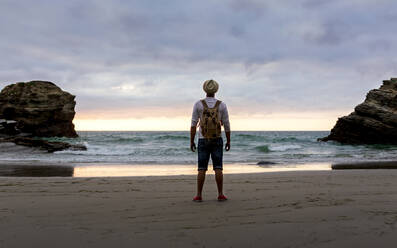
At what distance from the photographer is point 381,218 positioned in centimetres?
385

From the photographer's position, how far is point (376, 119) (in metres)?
30.2

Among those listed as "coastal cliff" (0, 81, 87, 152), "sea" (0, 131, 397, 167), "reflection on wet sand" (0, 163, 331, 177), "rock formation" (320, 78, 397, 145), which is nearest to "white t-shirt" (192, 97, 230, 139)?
"reflection on wet sand" (0, 163, 331, 177)

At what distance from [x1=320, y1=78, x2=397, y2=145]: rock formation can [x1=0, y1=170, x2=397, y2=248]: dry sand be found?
2671 centimetres

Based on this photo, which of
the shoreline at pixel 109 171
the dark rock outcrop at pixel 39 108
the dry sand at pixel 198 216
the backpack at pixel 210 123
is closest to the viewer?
the dry sand at pixel 198 216

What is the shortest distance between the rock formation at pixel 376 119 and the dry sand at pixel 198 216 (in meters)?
26.7

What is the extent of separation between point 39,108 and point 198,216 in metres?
41.6

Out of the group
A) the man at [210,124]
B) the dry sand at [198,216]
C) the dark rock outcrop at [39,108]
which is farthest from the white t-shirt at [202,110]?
the dark rock outcrop at [39,108]

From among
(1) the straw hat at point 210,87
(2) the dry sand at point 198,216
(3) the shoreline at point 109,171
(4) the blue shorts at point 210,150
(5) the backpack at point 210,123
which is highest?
(1) the straw hat at point 210,87

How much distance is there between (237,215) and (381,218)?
1.72 metres

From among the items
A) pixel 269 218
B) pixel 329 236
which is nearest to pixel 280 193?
pixel 269 218

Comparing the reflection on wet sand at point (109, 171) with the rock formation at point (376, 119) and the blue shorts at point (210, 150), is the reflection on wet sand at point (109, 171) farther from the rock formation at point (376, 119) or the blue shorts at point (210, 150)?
the rock formation at point (376, 119)

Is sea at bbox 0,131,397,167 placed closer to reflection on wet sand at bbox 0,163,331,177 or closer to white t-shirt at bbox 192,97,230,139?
reflection on wet sand at bbox 0,163,331,177

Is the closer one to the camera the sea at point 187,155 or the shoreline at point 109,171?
the shoreline at point 109,171

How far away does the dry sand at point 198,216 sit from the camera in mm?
3156
